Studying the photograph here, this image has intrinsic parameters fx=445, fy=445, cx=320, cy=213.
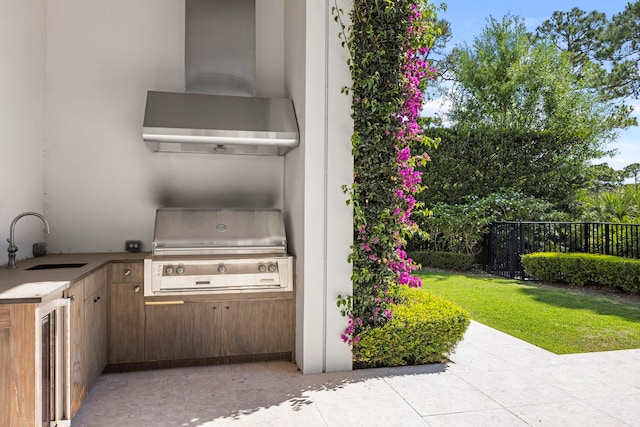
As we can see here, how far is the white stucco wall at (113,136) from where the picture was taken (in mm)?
4098

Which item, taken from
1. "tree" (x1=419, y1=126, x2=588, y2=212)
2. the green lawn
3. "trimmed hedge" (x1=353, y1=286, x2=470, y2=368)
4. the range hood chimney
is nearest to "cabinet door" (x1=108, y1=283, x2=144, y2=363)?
the range hood chimney

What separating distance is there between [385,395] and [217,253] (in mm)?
1776

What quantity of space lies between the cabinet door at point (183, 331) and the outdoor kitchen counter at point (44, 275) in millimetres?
516

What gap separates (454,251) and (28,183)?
8369mm

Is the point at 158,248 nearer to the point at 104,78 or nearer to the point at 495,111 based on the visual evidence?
the point at 104,78

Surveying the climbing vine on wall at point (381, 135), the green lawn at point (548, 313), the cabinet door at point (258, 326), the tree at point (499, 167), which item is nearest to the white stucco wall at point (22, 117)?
the cabinet door at point (258, 326)

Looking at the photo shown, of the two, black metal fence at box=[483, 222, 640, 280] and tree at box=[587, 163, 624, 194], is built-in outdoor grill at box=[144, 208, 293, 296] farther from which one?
tree at box=[587, 163, 624, 194]

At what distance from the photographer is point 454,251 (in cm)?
997

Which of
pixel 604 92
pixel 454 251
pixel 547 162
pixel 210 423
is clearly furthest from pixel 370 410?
pixel 604 92

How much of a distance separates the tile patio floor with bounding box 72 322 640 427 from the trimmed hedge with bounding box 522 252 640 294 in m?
3.74

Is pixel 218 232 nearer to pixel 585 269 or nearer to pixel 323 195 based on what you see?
pixel 323 195

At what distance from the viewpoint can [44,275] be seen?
2734 millimetres

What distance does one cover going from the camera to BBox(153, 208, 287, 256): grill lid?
12.4ft

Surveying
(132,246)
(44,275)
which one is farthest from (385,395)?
(132,246)
